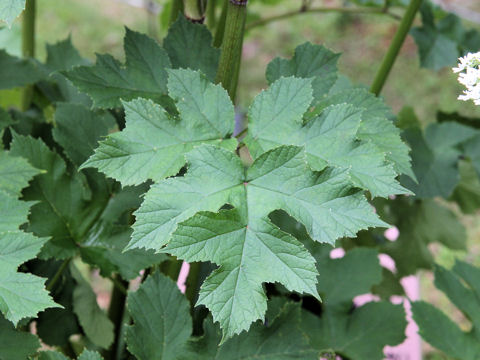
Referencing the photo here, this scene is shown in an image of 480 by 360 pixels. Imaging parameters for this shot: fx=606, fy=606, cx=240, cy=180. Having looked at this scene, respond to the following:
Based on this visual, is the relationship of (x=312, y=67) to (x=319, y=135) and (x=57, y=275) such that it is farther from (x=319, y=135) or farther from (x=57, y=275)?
(x=57, y=275)

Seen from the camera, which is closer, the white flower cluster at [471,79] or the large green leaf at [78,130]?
the white flower cluster at [471,79]

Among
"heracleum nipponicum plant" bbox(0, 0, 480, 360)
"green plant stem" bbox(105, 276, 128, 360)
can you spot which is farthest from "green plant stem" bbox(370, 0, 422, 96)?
"green plant stem" bbox(105, 276, 128, 360)

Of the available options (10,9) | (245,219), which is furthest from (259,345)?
(10,9)

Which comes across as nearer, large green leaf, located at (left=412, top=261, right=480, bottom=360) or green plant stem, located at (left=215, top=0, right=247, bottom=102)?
green plant stem, located at (left=215, top=0, right=247, bottom=102)

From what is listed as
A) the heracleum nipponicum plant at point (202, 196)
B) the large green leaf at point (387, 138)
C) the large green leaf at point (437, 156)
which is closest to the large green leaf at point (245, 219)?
the heracleum nipponicum plant at point (202, 196)

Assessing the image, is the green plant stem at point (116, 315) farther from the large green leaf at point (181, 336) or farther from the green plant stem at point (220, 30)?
the green plant stem at point (220, 30)

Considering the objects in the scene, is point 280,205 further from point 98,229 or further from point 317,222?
point 98,229

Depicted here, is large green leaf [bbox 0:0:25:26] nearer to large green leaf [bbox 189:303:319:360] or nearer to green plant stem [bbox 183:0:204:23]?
green plant stem [bbox 183:0:204:23]
